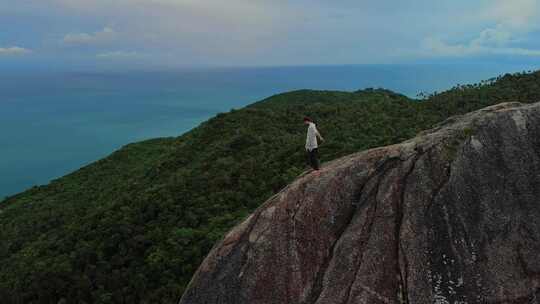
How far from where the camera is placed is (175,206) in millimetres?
34875

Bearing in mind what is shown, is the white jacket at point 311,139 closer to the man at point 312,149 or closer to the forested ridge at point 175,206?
the man at point 312,149

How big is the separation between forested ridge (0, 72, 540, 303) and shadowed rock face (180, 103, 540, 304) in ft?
46.8

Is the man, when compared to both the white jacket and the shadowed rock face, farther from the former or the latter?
the shadowed rock face

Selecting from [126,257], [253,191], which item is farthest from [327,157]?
[126,257]

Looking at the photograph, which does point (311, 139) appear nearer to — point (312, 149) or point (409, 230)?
point (312, 149)

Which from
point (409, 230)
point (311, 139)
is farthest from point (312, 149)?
point (409, 230)

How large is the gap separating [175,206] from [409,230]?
2604 cm

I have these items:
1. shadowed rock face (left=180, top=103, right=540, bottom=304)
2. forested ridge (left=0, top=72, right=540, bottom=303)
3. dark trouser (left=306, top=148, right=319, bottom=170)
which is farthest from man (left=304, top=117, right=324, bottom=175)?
forested ridge (left=0, top=72, right=540, bottom=303)

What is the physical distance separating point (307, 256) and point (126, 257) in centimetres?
2130

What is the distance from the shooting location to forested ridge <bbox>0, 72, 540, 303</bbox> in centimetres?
2845

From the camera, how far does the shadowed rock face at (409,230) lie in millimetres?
11336

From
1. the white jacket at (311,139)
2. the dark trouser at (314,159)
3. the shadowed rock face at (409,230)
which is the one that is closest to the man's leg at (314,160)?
the dark trouser at (314,159)

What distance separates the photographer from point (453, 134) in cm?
1273

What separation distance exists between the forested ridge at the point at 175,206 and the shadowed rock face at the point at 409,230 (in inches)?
561
